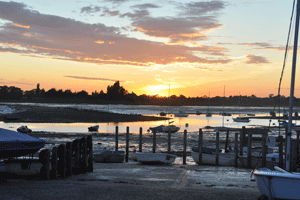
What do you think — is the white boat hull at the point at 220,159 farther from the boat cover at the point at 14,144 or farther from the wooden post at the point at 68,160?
the boat cover at the point at 14,144

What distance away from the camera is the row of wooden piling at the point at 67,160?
635 inches

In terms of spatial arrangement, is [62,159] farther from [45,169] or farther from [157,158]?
[157,158]

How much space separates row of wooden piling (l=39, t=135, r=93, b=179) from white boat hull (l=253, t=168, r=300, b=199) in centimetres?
953

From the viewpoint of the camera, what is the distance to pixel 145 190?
13.7m

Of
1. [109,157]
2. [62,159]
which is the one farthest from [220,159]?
[62,159]

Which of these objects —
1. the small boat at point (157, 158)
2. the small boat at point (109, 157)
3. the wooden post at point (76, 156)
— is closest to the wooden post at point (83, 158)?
the wooden post at point (76, 156)

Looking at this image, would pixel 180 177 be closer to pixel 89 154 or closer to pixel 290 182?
pixel 89 154

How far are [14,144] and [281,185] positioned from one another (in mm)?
12808

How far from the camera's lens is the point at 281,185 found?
40.5ft

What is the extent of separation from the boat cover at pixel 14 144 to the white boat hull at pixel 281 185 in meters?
12.1

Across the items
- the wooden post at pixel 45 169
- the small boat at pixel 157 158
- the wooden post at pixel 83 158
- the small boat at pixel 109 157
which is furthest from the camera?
the small boat at pixel 109 157

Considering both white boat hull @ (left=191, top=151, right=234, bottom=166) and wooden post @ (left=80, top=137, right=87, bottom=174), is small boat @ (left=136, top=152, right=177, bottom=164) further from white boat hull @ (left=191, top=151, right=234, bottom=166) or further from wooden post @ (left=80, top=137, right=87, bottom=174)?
wooden post @ (left=80, top=137, right=87, bottom=174)

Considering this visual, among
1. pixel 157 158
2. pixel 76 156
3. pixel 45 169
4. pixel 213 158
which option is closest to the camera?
pixel 45 169

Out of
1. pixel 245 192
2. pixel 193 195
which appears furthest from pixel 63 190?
pixel 245 192
